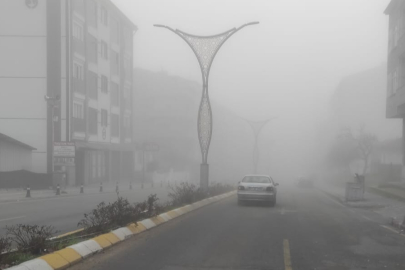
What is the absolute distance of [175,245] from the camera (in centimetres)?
1123

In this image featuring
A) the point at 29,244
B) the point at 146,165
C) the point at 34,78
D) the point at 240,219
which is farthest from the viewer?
the point at 146,165

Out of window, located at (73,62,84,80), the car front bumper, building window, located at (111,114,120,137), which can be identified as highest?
window, located at (73,62,84,80)

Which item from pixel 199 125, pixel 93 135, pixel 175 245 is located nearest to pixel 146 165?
pixel 93 135

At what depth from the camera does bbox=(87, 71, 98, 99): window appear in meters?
47.7

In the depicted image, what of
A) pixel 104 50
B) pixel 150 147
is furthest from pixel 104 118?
pixel 104 50

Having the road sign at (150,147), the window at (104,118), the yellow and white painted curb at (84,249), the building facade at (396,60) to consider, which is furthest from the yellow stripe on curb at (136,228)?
the window at (104,118)

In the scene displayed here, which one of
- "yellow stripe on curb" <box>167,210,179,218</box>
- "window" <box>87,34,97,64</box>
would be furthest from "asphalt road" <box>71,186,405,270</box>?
"window" <box>87,34,97,64</box>

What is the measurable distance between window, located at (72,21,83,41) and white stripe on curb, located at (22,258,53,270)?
3790 centimetres

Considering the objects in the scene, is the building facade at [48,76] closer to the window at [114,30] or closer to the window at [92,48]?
the window at [92,48]

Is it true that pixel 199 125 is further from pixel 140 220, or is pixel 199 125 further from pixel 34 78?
pixel 34 78

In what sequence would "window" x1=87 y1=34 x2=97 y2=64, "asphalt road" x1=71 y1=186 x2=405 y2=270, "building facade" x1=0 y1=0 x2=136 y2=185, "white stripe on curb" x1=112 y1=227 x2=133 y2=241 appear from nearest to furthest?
"asphalt road" x1=71 y1=186 x2=405 y2=270
"white stripe on curb" x1=112 y1=227 x2=133 y2=241
"building facade" x1=0 y1=0 x2=136 y2=185
"window" x1=87 y1=34 x2=97 y2=64

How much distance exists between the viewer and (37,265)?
313 inches

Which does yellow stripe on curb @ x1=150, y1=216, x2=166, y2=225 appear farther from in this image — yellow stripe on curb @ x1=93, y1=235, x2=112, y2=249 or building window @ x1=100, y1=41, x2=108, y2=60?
building window @ x1=100, y1=41, x2=108, y2=60

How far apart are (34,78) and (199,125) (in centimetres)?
2112
